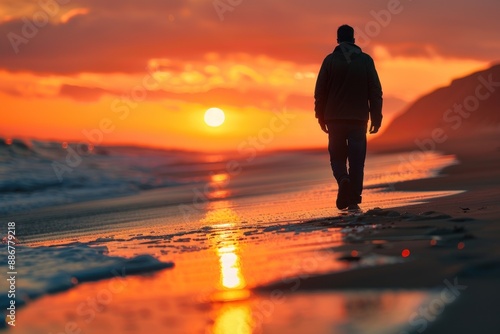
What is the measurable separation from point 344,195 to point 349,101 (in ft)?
3.79

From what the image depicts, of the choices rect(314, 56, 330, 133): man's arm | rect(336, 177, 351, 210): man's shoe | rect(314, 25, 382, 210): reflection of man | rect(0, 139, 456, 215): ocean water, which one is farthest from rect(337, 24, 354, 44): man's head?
rect(0, 139, 456, 215): ocean water

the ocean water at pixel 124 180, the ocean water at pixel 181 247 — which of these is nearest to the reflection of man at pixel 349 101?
the ocean water at pixel 181 247

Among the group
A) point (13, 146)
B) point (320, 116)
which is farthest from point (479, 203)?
point (13, 146)

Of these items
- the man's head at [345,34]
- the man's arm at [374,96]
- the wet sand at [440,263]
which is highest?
the man's head at [345,34]

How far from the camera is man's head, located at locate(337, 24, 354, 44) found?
9008 mm

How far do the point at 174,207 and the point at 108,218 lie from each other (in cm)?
126

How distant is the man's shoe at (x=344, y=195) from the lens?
871 centimetres

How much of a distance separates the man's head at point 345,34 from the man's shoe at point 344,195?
1748mm

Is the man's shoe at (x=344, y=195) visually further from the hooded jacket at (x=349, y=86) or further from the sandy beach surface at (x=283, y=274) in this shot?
the hooded jacket at (x=349, y=86)

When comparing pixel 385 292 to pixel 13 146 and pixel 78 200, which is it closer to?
pixel 78 200

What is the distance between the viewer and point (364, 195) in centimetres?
1046

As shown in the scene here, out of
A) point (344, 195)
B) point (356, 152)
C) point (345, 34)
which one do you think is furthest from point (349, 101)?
point (344, 195)

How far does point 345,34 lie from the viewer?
902 cm

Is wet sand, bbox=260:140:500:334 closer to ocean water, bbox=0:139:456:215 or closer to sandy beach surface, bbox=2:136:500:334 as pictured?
sandy beach surface, bbox=2:136:500:334
